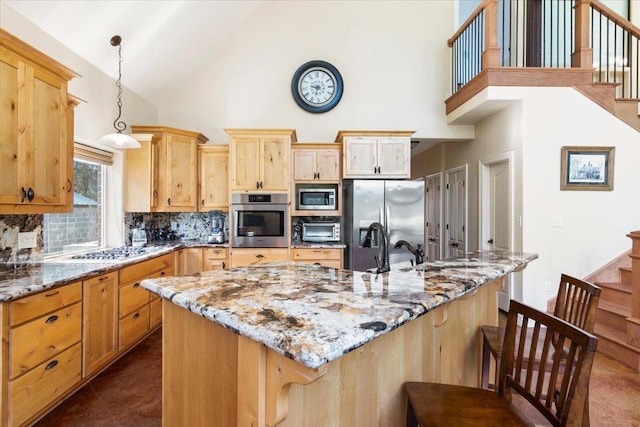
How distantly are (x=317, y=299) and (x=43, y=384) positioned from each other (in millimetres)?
1936

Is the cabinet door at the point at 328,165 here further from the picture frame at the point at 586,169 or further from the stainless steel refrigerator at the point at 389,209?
the picture frame at the point at 586,169

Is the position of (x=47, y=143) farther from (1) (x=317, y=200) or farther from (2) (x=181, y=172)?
(1) (x=317, y=200)

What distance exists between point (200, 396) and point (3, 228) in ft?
7.17

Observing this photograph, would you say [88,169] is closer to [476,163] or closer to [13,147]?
[13,147]

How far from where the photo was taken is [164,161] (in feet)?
12.5

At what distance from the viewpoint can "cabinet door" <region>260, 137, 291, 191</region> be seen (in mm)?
3877

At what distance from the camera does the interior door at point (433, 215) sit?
6129 millimetres

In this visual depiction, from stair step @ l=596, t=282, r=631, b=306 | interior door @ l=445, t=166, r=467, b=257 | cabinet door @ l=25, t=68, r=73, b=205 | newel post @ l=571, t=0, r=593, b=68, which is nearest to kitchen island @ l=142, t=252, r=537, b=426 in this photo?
cabinet door @ l=25, t=68, r=73, b=205

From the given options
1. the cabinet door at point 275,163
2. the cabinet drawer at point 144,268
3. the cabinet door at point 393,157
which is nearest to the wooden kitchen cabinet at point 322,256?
the cabinet door at point 275,163

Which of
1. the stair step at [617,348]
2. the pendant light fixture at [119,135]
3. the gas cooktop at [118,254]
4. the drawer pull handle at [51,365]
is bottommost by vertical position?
the stair step at [617,348]

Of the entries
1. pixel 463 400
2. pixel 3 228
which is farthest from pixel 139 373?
pixel 463 400

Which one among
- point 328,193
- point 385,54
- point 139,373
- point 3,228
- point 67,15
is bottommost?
point 139,373

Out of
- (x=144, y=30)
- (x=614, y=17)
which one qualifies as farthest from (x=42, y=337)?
(x=614, y=17)

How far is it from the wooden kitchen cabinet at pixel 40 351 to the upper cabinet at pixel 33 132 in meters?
0.60
